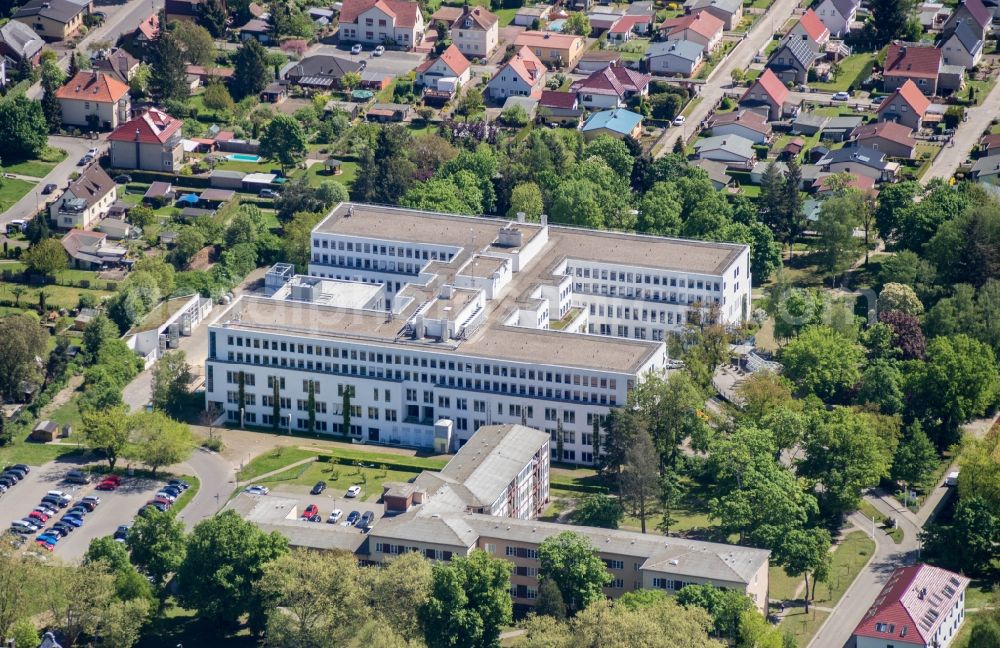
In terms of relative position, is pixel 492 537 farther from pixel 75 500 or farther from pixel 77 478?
pixel 77 478

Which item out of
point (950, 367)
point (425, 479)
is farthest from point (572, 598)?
point (950, 367)

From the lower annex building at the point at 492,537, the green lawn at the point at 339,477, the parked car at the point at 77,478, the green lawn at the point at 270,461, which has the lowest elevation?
the parked car at the point at 77,478

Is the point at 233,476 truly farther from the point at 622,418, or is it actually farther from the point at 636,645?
the point at 636,645

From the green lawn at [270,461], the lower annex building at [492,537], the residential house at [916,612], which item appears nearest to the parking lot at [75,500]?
the green lawn at [270,461]

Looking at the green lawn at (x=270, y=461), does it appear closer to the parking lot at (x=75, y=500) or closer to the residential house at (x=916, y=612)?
the parking lot at (x=75, y=500)

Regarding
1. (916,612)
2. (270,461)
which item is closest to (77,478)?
(270,461)

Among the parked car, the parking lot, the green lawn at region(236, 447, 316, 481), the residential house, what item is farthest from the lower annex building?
the parked car
